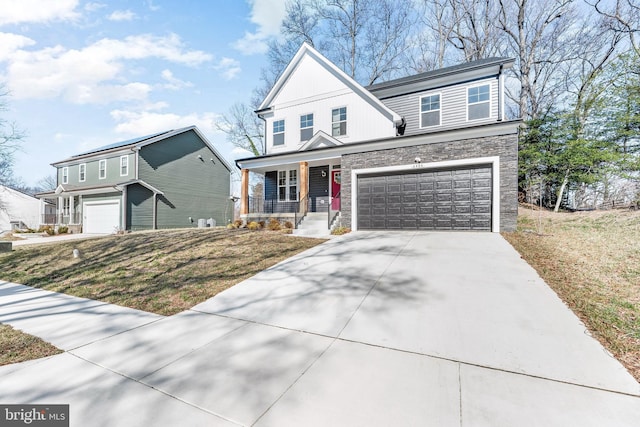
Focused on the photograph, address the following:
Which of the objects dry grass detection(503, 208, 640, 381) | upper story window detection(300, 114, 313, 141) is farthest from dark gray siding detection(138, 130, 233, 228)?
dry grass detection(503, 208, 640, 381)

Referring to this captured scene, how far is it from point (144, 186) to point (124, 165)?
2.47 metres

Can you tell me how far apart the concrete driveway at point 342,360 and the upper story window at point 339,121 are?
10.3 metres

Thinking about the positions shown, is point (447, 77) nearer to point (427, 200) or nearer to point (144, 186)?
A: point (427, 200)

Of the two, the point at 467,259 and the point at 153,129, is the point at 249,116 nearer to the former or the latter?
the point at 153,129

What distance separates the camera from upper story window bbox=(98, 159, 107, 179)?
66.9 feet

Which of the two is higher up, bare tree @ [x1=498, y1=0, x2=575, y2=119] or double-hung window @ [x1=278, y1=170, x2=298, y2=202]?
bare tree @ [x1=498, y1=0, x2=575, y2=119]

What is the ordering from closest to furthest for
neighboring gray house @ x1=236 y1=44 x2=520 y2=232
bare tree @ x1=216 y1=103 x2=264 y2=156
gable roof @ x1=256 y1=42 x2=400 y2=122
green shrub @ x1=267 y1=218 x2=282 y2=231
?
neighboring gray house @ x1=236 y1=44 x2=520 y2=232 < green shrub @ x1=267 y1=218 x2=282 y2=231 < gable roof @ x1=256 y1=42 x2=400 y2=122 < bare tree @ x1=216 y1=103 x2=264 y2=156

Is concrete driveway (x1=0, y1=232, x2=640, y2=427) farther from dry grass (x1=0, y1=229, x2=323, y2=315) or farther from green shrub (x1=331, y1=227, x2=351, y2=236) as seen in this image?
green shrub (x1=331, y1=227, x2=351, y2=236)

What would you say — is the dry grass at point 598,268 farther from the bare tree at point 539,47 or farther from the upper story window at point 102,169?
the upper story window at point 102,169

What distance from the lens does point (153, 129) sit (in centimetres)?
2867

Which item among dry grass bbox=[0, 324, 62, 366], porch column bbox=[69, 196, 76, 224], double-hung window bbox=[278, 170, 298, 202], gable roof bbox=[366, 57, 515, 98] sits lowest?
dry grass bbox=[0, 324, 62, 366]

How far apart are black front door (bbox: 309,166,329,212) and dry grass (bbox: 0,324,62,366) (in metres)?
11.5

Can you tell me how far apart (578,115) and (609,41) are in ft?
23.7

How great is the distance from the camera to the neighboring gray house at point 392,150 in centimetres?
916
